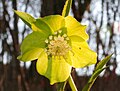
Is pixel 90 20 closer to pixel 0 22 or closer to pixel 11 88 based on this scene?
pixel 0 22

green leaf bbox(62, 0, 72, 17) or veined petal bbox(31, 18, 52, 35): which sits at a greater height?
green leaf bbox(62, 0, 72, 17)

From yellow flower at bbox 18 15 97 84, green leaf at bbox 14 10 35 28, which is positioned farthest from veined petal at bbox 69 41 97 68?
green leaf at bbox 14 10 35 28

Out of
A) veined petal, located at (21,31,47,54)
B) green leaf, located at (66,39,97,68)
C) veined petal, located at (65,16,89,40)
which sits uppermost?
veined petal, located at (65,16,89,40)

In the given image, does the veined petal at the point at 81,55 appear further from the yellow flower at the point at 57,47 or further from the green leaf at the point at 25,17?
the green leaf at the point at 25,17

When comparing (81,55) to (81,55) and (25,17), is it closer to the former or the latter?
(81,55)

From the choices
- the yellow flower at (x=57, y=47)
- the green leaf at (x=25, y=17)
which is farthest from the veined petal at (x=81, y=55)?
the green leaf at (x=25, y=17)

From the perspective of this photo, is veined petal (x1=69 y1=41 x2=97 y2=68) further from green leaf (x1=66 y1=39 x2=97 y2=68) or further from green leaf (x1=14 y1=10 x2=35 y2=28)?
green leaf (x1=14 y1=10 x2=35 y2=28)
